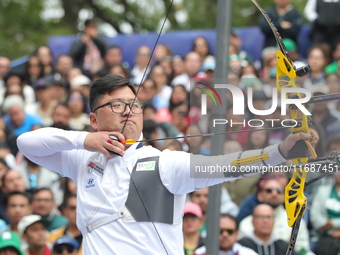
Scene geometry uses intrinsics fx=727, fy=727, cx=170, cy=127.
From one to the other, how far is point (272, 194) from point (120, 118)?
2.85m

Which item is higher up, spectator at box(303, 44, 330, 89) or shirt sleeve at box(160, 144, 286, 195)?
spectator at box(303, 44, 330, 89)

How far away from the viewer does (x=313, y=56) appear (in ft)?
27.2

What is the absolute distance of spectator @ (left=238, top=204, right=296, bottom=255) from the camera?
6137mm

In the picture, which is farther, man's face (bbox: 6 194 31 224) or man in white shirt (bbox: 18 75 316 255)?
man's face (bbox: 6 194 31 224)

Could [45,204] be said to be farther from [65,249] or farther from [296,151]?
[296,151]

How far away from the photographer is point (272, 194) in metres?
6.47

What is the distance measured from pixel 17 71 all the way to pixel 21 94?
72 cm

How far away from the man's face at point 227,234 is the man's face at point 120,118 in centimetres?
242

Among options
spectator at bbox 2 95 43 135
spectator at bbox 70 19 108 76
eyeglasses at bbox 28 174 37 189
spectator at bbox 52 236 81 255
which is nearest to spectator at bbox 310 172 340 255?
spectator at bbox 52 236 81 255

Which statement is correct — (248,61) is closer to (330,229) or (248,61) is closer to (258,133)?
(330,229)

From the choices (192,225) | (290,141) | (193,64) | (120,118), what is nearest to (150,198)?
(120,118)

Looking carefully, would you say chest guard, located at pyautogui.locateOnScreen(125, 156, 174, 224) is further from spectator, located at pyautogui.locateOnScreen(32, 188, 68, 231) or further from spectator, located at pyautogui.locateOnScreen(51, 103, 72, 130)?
spectator, located at pyautogui.locateOnScreen(51, 103, 72, 130)

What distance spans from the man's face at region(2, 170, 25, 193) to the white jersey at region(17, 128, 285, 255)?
362 centimetres

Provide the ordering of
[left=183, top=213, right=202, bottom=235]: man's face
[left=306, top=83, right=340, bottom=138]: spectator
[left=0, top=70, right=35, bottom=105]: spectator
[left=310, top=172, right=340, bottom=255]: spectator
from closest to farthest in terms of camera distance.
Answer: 1. [left=306, top=83, right=340, bottom=138]: spectator
2. [left=310, top=172, right=340, bottom=255]: spectator
3. [left=183, top=213, right=202, bottom=235]: man's face
4. [left=0, top=70, right=35, bottom=105]: spectator
